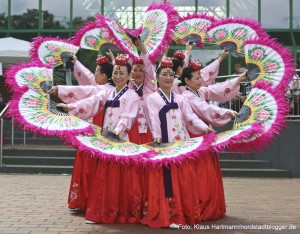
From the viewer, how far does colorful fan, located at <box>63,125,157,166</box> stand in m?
5.62

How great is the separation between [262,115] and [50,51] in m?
2.93

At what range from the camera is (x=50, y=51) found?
7004mm

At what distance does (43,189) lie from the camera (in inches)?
347

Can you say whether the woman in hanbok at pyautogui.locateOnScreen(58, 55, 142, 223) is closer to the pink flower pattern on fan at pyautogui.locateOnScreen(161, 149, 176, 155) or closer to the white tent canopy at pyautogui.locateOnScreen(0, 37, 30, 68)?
the pink flower pattern on fan at pyautogui.locateOnScreen(161, 149, 176, 155)

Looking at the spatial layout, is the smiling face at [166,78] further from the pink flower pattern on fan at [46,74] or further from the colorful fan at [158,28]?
the pink flower pattern on fan at [46,74]

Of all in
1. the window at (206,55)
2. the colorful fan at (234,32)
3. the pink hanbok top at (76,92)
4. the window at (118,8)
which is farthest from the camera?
the window at (118,8)

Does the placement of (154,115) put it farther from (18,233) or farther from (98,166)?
(18,233)

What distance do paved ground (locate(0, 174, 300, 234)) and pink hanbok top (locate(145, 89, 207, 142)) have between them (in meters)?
1.08

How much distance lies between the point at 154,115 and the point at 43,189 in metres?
3.53

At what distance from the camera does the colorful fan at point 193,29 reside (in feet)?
24.2

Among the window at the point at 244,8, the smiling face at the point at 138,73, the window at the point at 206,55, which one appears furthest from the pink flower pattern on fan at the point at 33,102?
the window at the point at 244,8

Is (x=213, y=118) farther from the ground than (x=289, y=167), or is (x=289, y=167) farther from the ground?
(x=213, y=118)

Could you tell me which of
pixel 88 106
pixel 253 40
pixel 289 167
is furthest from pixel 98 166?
pixel 289 167

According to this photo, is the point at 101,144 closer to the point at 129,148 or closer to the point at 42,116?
the point at 129,148
